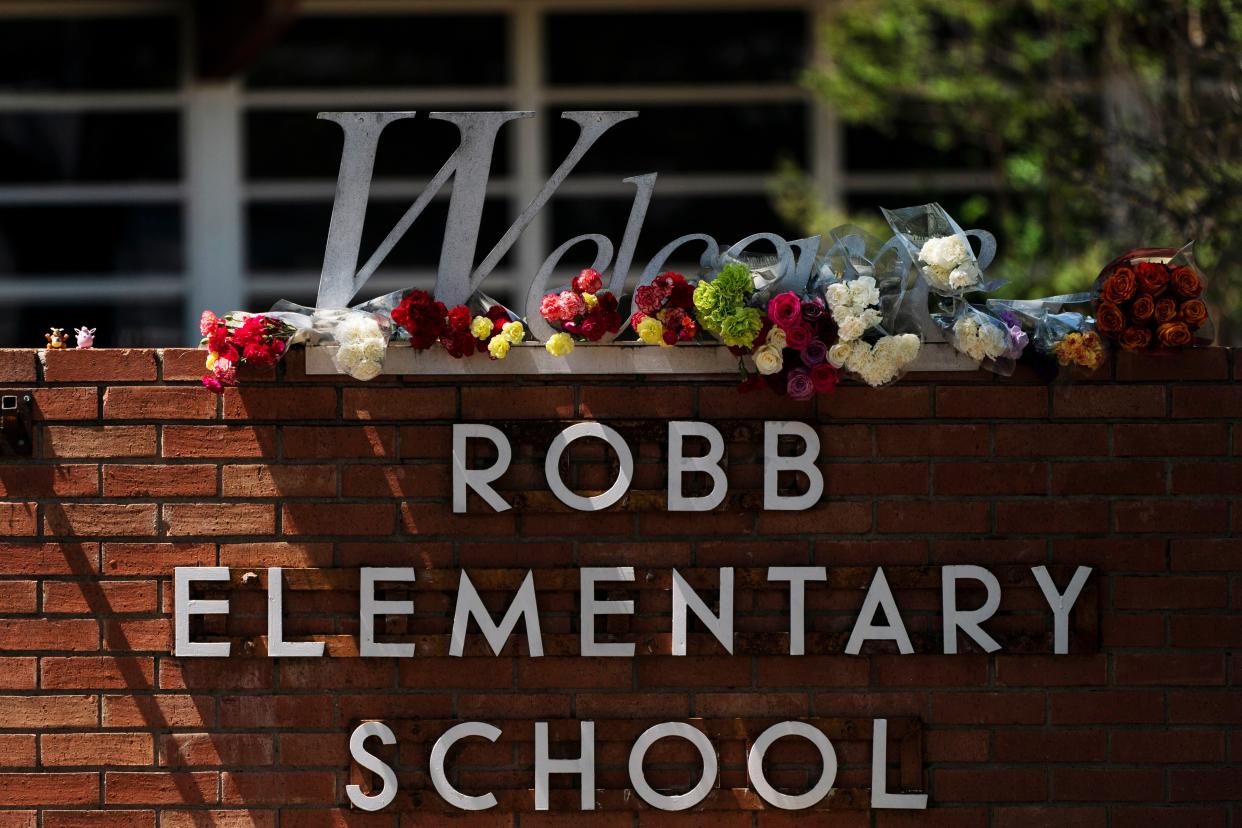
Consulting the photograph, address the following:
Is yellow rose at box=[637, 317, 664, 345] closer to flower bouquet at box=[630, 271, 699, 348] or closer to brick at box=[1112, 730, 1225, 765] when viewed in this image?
flower bouquet at box=[630, 271, 699, 348]

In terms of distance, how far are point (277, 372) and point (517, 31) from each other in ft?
14.6

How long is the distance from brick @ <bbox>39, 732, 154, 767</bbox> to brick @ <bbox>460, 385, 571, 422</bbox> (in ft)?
3.46

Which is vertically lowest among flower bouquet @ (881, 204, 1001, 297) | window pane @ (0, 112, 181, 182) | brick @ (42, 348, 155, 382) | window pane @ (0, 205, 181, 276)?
brick @ (42, 348, 155, 382)

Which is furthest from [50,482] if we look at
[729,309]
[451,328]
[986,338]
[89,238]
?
[89,238]

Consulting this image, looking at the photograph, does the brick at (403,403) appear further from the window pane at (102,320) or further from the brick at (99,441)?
the window pane at (102,320)

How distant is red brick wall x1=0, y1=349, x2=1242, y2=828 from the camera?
10.3ft

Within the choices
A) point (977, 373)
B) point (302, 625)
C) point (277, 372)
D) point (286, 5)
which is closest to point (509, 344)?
point (277, 372)

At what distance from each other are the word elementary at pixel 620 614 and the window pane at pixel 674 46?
4477mm

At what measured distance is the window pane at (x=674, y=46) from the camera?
722cm

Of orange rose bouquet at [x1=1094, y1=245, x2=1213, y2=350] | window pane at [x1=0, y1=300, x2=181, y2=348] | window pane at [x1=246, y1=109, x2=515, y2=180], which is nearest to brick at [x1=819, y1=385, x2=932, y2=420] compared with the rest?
orange rose bouquet at [x1=1094, y1=245, x2=1213, y2=350]

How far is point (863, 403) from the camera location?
3.16 meters

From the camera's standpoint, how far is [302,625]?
316 centimetres

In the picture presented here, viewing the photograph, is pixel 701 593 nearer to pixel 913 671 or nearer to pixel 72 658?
pixel 913 671

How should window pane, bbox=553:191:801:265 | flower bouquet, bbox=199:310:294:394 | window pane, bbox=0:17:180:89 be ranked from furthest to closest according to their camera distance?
window pane, bbox=553:191:801:265 < window pane, bbox=0:17:180:89 < flower bouquet, bbox=199:310:294:394
